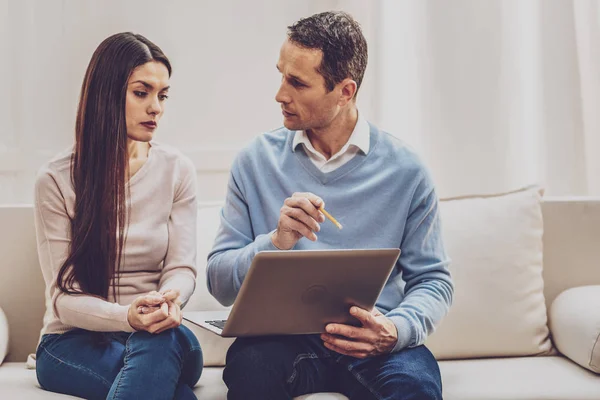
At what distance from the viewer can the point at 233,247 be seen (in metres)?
1.74

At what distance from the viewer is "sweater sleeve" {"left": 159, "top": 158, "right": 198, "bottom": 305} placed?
173 centimetres

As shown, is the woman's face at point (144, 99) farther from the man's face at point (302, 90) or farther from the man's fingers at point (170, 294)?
the man's fingers at point (170, 294)

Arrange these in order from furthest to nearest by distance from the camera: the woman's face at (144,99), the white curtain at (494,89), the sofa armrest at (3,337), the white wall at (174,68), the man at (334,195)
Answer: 1. the white wall at (174,68)
2. the white curtain at (494,89)
3. the sofa armrest at (3,337)
4. the woman's face at (144,99)
5. the man at (334,195)

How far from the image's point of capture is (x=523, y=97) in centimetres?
247

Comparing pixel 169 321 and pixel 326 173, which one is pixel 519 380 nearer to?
pixel 326 173

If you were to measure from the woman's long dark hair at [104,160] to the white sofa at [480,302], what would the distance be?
1.01 ft

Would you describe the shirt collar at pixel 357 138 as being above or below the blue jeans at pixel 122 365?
above

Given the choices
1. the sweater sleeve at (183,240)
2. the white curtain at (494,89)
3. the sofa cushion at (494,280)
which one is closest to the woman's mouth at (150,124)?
the sweater sleeve at (183,240)

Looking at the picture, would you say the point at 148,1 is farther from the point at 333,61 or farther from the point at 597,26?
the point at 597,26

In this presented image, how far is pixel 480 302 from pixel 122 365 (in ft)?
2.90

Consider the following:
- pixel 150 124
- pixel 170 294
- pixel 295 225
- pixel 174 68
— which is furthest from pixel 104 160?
pixel 174 68

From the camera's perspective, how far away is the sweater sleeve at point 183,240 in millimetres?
1730

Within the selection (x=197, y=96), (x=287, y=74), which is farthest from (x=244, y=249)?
(x=197, y=96)

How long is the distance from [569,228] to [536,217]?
0.37 feet
